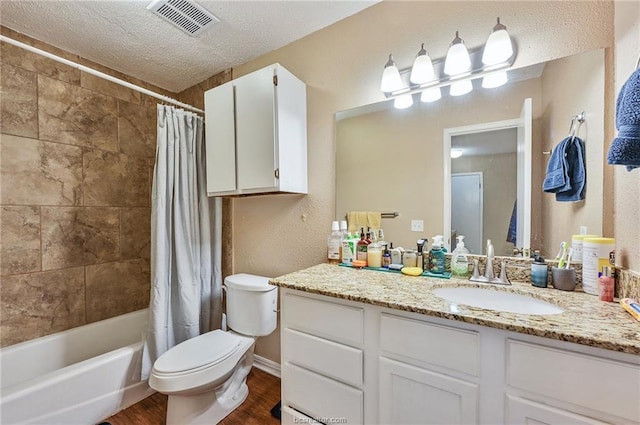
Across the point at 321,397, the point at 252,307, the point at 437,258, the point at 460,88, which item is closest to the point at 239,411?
the point at 252,307

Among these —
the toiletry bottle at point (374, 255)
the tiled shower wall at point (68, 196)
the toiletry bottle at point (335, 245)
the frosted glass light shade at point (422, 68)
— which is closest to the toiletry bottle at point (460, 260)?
the toiletry bottle at point (374, 255)

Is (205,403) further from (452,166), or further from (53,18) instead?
(53,18)

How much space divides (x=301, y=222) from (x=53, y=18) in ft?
6.37

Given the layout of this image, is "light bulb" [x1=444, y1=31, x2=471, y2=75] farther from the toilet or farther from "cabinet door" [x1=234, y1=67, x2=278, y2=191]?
the toilet

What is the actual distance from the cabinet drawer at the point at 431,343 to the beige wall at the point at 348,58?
2.27ft

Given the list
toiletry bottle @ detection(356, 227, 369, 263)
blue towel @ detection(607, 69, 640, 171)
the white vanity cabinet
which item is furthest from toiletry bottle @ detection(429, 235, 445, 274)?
blue towel @ detection(607, 69, 640, 171)

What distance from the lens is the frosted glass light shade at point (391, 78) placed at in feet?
4.57

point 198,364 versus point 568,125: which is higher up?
point 568,125

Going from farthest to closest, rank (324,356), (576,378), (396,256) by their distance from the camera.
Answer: (396,256) < (324,356) < (576,378)

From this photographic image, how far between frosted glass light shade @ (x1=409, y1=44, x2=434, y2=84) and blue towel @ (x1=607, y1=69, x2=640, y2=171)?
73 cm

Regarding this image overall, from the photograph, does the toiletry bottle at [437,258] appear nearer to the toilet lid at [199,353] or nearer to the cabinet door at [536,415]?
the cabinet door at [536,415]

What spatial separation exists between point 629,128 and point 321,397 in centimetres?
138

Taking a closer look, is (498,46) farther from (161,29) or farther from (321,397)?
(161,29)

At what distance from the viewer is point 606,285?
2.98 ft
